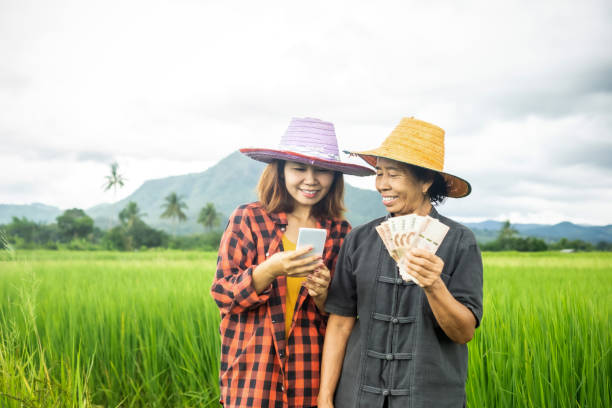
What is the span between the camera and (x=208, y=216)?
8656cm

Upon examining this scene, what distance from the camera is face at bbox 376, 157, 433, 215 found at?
7.36ft

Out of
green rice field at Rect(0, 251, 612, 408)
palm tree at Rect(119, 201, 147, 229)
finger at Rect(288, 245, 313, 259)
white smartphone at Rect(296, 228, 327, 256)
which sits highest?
palm tree at Rect(119, 201, 147, 229)

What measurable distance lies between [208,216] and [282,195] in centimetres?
8581

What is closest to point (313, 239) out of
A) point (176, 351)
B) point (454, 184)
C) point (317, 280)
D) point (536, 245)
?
point (317, 280)

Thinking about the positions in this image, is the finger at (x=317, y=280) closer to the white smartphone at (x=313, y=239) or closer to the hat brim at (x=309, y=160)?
the white smartphone at (x=313, y=239)

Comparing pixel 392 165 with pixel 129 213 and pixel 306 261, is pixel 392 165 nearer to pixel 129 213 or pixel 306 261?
pixel 306 261

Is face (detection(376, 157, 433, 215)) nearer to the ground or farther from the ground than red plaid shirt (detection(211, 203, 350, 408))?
farther from the ground

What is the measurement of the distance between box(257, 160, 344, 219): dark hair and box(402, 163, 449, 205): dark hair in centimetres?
57

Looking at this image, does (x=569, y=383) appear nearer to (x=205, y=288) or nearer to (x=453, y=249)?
(x=453, y=249)

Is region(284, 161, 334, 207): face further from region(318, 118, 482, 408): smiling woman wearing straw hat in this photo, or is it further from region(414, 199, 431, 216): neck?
region(414, 199, 431, 216): neck

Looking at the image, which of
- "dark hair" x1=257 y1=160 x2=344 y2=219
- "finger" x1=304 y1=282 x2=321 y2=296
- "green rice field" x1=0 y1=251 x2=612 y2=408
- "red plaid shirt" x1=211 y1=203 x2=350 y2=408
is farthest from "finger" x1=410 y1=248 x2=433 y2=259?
"green rice field" x1=0 y1=251 x2=612 y2=408

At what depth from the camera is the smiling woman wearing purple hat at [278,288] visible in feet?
8.25

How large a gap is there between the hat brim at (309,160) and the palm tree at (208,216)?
83216 millimetres

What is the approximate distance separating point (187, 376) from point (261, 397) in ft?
7.61
